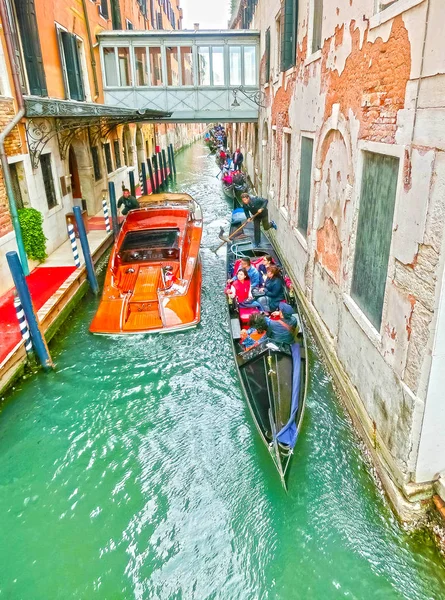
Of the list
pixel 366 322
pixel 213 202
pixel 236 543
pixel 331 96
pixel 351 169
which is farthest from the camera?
pixel 213 202

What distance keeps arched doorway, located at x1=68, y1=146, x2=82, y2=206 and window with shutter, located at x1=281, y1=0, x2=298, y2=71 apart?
7246 mm

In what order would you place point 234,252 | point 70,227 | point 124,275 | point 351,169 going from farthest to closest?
point 234,252
point 70,227
point 124,275
point 351,169

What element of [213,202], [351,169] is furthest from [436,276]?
[213,202]

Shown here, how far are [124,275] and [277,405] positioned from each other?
4061 millimetres

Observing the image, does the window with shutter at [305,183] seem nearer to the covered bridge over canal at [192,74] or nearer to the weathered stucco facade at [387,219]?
the weathered stucco facade at [387,219]

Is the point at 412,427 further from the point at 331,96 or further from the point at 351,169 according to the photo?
the point at 331,96

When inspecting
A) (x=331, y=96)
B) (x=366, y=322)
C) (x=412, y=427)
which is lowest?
(x=412, y=427)

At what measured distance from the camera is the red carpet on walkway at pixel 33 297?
612cm

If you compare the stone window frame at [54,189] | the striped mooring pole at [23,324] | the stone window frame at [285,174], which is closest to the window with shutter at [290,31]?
the stone window frame at [285,174]

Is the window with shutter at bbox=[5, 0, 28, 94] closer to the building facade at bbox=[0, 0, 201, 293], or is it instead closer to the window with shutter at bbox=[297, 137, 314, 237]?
the building facade at bbox=[0, 0, 201, 293]

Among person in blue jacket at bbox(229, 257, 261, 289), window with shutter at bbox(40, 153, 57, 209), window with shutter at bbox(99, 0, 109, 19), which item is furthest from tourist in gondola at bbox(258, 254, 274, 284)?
window with shutter at bbox(99, 0, 109, 19)

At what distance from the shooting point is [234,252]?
29.7 ft

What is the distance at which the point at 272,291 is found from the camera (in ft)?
21.8

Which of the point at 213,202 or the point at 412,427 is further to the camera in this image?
the point at 213,202
